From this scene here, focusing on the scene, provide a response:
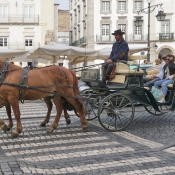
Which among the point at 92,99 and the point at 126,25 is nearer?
the point at 92,99

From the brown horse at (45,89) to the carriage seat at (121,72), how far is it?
105 cm

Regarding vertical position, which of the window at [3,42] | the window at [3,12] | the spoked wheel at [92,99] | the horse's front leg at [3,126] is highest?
the window at [3,12]

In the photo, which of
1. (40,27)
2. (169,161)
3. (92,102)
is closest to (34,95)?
(92,102)

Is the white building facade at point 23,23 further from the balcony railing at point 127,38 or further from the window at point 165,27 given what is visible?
the window at point 165,27

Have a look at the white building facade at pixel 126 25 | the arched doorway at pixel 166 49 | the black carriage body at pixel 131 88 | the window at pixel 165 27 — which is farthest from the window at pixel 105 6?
the black carriage body at pixel 131 88

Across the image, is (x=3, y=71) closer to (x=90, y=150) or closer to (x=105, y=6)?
(x=90, y=150)

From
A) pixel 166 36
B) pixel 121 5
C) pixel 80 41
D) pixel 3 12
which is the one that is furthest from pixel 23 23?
pixel 166 36

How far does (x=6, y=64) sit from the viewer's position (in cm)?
731

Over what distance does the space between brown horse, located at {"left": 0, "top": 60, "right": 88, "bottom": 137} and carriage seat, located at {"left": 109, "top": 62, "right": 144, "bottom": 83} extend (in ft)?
3.45

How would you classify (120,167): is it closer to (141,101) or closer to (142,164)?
(142,164)

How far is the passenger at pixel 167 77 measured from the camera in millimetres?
8914

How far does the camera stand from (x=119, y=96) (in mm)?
8086

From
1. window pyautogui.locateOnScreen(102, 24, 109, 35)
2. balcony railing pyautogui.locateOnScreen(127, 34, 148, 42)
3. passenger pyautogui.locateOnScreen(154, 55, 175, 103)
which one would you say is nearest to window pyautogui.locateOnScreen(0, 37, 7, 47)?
window pyautogui.locateOnScreen(102, 24, 109, 35)

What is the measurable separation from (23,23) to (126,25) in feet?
44.0
